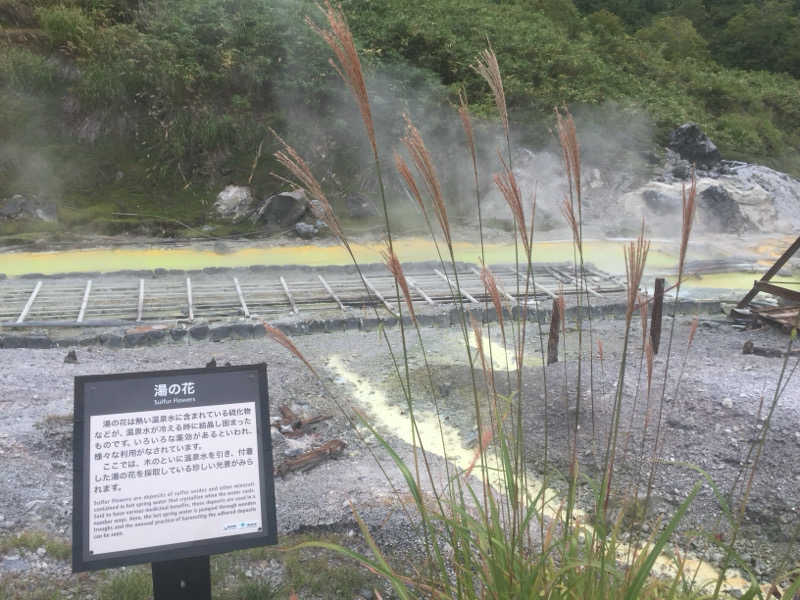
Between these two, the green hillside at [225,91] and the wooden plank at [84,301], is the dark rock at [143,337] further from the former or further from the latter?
the green hillside at [225,91]

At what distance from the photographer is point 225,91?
13.1 meters

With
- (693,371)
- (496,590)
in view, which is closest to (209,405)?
(496,590)

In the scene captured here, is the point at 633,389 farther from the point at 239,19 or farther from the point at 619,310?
the point at 239,19

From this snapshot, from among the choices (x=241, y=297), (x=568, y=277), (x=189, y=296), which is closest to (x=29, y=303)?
(x=189, y=296)

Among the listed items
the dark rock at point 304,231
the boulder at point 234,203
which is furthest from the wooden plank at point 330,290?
the boulder at point 234,203

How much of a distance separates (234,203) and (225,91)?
2832 mm

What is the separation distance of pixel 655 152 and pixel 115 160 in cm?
1027

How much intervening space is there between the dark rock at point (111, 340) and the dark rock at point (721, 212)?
10.4 metres

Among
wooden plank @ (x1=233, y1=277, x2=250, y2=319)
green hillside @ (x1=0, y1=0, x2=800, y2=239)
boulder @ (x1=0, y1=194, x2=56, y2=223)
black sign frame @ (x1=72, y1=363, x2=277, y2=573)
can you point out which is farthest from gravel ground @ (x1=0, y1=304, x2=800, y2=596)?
green hillside @ (x1=0, y1=0, x2=800, y2=239)

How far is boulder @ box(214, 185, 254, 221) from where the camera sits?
11344 millimetres

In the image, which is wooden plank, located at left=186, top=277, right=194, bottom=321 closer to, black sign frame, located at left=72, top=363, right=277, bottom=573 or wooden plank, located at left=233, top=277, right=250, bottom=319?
wooden plank, located at left=233, top=277, right=250, bottom=319

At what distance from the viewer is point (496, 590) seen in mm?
1874

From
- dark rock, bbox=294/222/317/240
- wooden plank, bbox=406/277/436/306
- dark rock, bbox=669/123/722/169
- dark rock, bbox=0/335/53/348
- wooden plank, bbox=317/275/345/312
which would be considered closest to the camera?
dark rock, bbox=0/335/53/348

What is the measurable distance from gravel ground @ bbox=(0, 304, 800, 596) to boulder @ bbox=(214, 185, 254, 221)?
5.23m
